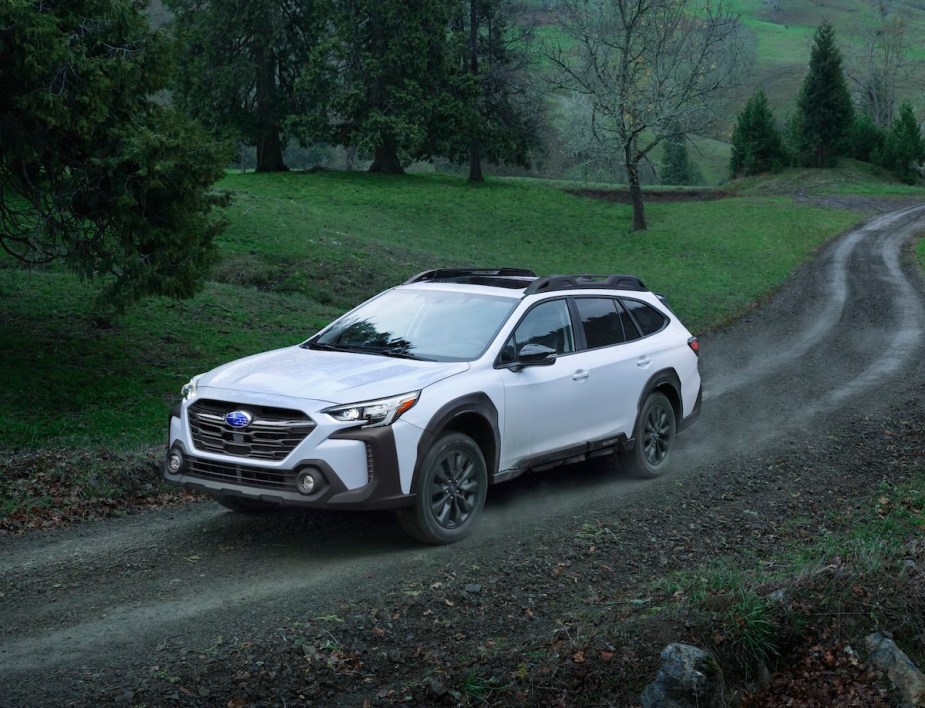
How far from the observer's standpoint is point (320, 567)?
6914 mm

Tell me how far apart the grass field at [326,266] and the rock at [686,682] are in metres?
7.34

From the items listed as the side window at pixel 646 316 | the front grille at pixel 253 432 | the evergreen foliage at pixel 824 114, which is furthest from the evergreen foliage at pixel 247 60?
the front grille at pixel 253 432

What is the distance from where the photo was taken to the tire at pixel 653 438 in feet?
31.2

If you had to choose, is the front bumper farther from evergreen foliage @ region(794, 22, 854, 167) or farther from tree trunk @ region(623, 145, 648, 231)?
evergreen foliage @ region(794, 22, 854, 167)

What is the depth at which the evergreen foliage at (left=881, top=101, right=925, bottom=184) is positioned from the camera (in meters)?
59.8

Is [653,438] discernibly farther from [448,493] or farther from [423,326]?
[448,493]

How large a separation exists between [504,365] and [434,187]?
39.0 m

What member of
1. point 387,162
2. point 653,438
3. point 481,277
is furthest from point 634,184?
point 481,277

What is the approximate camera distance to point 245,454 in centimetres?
702

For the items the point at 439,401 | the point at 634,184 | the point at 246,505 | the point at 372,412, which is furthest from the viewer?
the point at 634,184

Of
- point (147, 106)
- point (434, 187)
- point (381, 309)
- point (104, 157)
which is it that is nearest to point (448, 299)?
point (381, 309)

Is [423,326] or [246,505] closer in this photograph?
[246,505]

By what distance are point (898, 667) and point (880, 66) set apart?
9737cm

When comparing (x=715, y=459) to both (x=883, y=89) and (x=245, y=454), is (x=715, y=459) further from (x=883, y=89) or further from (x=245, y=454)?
(x=883, y=89)
